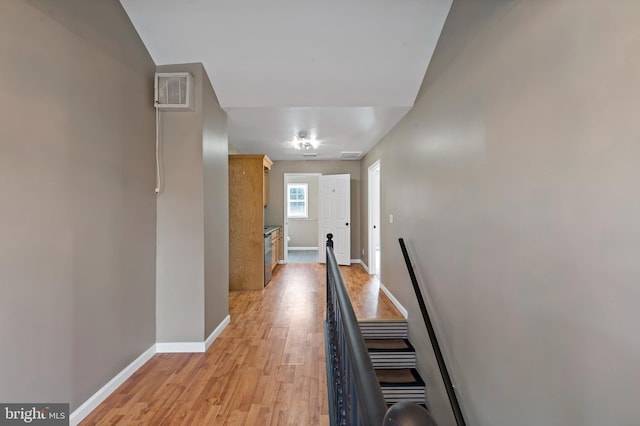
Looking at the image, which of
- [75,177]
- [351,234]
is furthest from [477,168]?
[351,234]

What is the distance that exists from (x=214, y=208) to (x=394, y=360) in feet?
7.79

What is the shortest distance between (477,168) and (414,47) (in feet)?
4.14

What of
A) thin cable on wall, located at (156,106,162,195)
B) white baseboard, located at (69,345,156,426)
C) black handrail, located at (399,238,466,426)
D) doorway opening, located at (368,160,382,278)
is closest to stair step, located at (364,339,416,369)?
black handrail, located at (399,238,466,426)

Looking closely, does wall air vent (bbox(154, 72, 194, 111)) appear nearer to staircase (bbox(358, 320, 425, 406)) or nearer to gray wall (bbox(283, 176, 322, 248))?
staircase (bbox(358, 320, 425, 406))

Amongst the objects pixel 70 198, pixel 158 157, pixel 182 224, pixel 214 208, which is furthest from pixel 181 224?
pixel 70 198

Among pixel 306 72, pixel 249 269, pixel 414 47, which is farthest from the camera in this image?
pixel 249 269

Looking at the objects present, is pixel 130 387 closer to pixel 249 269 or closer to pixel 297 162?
pixel 249 269

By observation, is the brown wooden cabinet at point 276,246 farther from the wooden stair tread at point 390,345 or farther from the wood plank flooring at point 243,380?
the wooden stair tread at point 390,345

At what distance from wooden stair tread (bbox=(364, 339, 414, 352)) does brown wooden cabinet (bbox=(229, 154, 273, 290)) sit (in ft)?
6.73

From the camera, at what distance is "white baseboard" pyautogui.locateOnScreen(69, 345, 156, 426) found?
1.80 m

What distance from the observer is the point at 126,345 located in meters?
2.28

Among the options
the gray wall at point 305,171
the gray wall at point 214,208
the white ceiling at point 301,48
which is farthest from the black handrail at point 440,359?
the gray wall at point 305,171

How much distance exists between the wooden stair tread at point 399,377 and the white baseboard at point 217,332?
167cm

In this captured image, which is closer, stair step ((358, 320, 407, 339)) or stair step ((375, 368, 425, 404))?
stair step ((375, 368, 425, 404))
